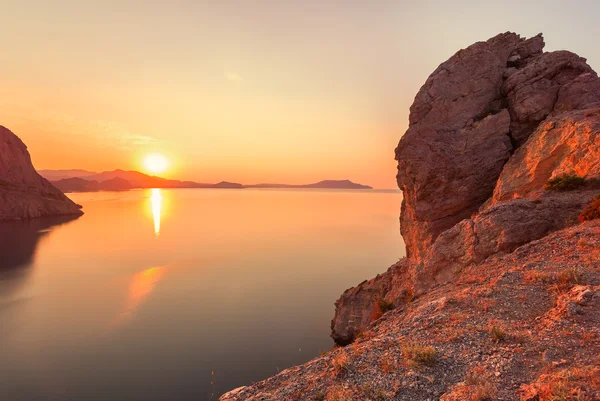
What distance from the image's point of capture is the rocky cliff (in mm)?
6875

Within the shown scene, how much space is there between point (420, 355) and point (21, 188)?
127857 mm

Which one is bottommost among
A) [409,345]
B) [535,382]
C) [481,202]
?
[409,345]

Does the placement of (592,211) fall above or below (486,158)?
below

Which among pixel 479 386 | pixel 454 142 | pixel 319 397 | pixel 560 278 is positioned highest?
pixel 454 142

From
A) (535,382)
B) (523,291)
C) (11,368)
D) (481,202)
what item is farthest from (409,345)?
(11,368)

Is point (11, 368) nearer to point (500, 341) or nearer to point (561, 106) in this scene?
point (500, 341)

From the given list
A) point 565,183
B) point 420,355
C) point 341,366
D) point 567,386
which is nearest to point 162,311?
point 341,366

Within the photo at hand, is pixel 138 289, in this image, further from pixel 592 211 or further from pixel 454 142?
pixel 592 211

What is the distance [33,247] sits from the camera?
59.0m

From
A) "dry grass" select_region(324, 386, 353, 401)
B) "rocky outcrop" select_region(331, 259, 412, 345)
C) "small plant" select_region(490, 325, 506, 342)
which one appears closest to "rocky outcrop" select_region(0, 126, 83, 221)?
"rocky outcrop" select_region(331, 259, 412, 345)

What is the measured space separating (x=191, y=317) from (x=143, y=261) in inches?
1060

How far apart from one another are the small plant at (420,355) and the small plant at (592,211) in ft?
38.3

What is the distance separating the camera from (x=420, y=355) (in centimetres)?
762

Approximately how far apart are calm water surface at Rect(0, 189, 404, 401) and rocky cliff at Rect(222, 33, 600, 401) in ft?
28.6
